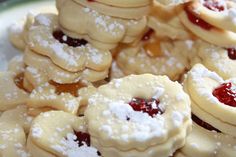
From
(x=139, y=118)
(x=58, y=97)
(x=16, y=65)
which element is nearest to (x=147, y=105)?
(x=139, y=118)

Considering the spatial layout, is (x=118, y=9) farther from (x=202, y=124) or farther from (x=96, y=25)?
(x=202, y=124)

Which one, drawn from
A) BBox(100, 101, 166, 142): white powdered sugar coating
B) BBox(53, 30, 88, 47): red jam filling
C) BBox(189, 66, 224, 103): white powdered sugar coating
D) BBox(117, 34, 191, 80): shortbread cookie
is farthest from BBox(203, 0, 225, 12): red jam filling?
BBox(100, 101, 166, 142): white powdered sugar coating

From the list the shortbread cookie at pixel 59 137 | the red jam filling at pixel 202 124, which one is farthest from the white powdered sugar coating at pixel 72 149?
the red jam filling at pixel 202 124

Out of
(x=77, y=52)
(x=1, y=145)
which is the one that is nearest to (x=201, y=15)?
(x=77, y=52)

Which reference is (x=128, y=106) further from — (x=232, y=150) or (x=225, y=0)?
→ (x=225, y=0)

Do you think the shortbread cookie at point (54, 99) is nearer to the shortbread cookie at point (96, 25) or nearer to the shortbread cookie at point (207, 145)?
the shortbread cookie at point (96, 25)

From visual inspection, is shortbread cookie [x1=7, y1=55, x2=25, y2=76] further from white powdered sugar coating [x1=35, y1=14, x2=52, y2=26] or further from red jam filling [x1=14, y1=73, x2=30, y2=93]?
white powdered sugar coating [x1=35, y1=14, x2=52, y2=26]
